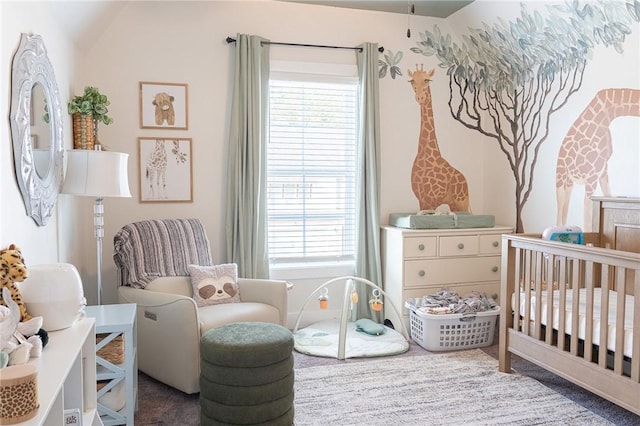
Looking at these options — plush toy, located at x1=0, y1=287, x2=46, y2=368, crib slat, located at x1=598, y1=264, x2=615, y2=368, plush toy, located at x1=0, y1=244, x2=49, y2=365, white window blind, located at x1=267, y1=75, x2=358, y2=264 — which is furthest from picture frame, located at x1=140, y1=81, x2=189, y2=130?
crib slat, located at x1=598, y1=264, x2=615, y2=368

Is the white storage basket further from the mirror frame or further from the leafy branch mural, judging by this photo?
the mirror frame

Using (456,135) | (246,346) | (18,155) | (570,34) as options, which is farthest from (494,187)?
(18,155)

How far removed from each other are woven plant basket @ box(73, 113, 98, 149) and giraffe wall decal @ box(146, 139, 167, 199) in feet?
1.97

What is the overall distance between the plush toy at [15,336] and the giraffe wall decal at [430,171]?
10.9ft

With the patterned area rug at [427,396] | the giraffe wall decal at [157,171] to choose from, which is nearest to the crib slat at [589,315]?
the patterned area rug at [427,396]

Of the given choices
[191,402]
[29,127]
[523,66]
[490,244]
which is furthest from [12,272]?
[523,66]

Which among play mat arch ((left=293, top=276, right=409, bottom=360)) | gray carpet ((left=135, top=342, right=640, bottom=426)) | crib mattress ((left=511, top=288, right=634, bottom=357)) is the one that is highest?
crib mattress ((left=511, top=288, right=634, bottom=357))

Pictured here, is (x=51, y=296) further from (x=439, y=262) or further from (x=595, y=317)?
(x=439, y=262)

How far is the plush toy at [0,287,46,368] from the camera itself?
4.27ft

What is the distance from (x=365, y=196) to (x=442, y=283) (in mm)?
911

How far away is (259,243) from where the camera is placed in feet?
12.6

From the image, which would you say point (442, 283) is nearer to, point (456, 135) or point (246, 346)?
point (456, 135)

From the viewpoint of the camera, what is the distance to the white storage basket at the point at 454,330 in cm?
342

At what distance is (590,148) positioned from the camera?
3334mm
